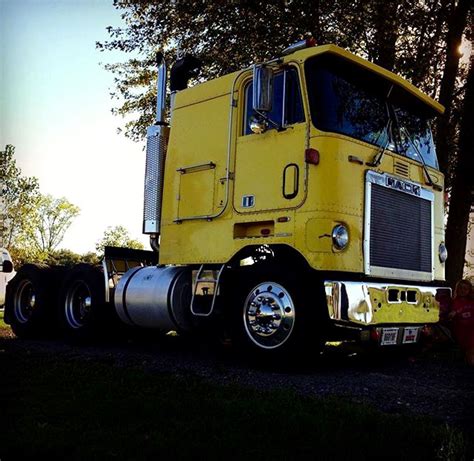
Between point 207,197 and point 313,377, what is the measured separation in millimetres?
2672

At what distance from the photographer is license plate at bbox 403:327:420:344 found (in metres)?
7.36

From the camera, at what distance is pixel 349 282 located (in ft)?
21.8

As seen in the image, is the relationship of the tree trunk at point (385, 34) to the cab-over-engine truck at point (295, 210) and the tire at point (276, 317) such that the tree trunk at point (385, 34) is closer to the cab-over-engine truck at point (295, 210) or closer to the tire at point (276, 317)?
the cab-over-engine truck at point (295, 210)

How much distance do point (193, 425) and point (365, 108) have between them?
473 cm

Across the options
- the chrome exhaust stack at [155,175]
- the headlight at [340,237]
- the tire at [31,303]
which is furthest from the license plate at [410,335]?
the tire at [31,303]

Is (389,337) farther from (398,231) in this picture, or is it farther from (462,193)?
(462,193)

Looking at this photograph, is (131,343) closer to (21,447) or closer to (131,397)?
(131,397)

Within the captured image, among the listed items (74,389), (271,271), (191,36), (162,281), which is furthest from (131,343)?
(191,36)

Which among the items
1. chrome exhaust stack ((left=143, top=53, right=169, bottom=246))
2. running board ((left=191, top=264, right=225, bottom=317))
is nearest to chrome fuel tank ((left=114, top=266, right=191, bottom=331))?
running board ((left=191, top=264, right=225, bottom=317))

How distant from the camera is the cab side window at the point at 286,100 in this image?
725 centimetres

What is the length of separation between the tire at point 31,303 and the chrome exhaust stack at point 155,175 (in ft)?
7.95

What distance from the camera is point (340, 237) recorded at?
6836mm

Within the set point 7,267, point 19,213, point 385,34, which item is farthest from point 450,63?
point 19,213

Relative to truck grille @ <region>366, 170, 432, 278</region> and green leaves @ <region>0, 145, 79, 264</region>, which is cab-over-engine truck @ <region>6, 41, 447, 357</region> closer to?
truck grille @ <region>366, 170, 432, 278</region>
